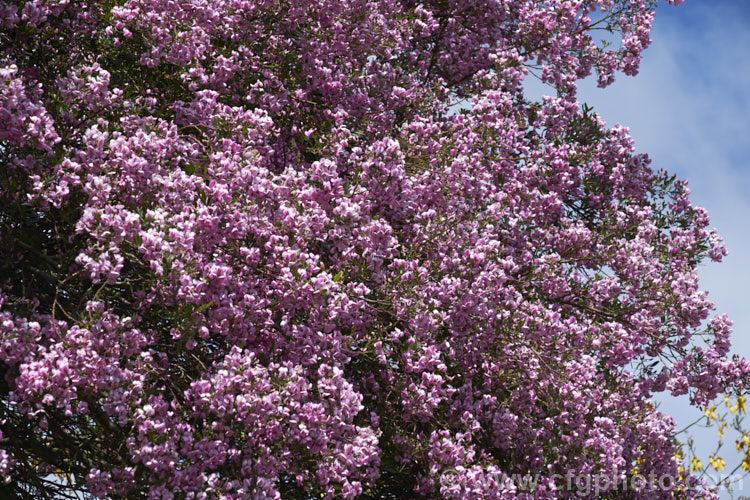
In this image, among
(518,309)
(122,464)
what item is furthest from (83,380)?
(518,309)

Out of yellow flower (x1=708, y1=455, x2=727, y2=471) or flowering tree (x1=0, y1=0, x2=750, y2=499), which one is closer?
flowering tree (x1=0, y1=0, x2=750, y2=499)

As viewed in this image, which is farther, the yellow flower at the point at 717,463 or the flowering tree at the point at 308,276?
the yellow flower at the point at 717,463

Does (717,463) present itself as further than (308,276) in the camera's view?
Yes

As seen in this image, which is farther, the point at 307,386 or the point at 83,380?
the point at 307,386

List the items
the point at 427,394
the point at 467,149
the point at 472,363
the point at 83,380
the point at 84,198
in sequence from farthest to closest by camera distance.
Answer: the point at 467,149 → the point at 472,363 → the point at 427,394 → the point at 84,198 → the point at 83,380

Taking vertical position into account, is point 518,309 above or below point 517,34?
below

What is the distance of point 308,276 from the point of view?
674 centimetres

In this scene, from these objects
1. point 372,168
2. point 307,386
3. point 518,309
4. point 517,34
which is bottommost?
point 307,386

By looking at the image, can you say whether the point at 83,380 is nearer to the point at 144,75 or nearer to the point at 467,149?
Answer: the point at 144,75

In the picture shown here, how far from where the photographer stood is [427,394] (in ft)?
24.7

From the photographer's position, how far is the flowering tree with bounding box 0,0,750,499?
6.15m

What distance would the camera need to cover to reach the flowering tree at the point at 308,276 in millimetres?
6152

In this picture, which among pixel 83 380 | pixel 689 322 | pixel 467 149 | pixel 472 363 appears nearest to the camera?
pixel 83 380

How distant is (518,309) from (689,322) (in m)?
3.31
